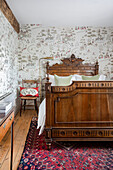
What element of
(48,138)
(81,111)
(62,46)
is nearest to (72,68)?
(62,46)

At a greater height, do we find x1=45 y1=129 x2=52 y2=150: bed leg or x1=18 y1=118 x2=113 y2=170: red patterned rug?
x1=45 y1=129 x2=52 y2=150: bed leg

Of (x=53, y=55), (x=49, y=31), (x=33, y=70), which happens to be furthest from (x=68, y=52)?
(x=33, y=70)

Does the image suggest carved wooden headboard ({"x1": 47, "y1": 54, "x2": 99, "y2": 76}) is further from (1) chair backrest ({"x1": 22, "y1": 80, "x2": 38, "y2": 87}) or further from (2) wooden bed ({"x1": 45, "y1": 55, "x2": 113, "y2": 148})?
(2) wooden bed ({"x1": 45, "y1": 55, "x2": 113, "y2": 148})

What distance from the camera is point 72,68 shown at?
4.02 meters

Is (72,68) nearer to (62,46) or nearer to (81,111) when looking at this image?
(62,46)

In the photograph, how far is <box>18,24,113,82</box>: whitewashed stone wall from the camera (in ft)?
13.5

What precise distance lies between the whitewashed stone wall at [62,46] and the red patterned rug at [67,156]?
2.55 meters

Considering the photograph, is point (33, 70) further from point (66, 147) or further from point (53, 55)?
point (66, 147)

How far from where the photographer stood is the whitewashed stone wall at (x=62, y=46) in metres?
4.11

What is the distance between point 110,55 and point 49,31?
2128mm

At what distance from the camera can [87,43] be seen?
4160 mm

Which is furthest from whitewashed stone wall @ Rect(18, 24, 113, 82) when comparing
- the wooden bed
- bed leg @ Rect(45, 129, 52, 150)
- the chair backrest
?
bed leg @ Rect(45, 129, 52, 150)

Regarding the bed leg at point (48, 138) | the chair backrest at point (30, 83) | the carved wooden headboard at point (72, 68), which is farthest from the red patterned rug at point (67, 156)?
the carved wooden headboard at point (72, 68)

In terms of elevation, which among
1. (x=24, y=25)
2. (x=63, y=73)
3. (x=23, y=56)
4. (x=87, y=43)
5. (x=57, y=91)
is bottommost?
(x=57, y=91)
